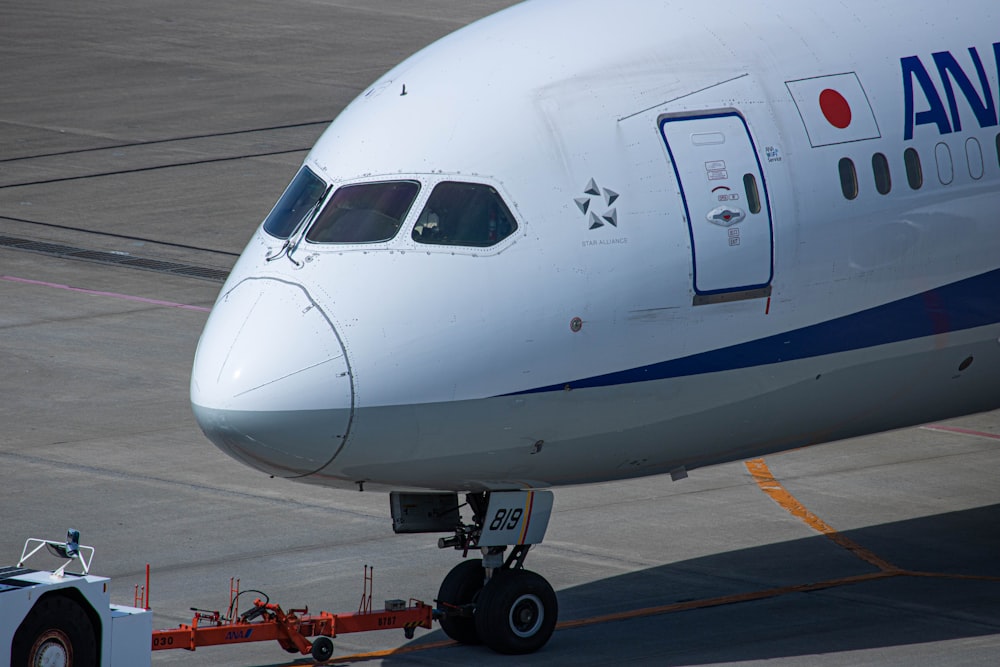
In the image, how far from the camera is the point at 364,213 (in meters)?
14.8

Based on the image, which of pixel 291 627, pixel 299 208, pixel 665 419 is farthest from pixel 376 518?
pixel 299 208

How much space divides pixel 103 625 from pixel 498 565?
3290 millimetres

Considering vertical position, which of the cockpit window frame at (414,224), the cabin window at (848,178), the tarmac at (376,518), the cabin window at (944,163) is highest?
the cabin window at (944,163)

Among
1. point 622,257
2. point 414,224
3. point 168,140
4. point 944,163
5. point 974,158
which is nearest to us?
point 414,224

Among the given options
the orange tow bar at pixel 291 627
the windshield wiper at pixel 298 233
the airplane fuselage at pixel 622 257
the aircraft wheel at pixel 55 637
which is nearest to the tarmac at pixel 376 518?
the orange tow bar at pixel 291 627

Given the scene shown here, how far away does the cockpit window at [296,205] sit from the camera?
15.1 m

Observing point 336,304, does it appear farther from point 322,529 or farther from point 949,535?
point 949,535

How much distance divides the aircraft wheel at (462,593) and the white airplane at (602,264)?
0.03 metres

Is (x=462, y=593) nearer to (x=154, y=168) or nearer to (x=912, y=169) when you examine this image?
(x=912, y=169)

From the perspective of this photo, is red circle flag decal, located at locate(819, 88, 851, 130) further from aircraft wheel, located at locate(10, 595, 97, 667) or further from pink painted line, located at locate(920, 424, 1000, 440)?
pink painted line, located at locate(920, 424, 1000, 440)

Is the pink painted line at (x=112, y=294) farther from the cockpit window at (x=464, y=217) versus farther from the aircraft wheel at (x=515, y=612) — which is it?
the cockpit window at (x=464, y=217)

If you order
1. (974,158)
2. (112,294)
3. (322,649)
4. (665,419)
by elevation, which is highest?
(112,294)

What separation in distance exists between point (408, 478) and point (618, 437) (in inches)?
70.0

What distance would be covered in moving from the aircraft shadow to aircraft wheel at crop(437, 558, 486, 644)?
118mm
